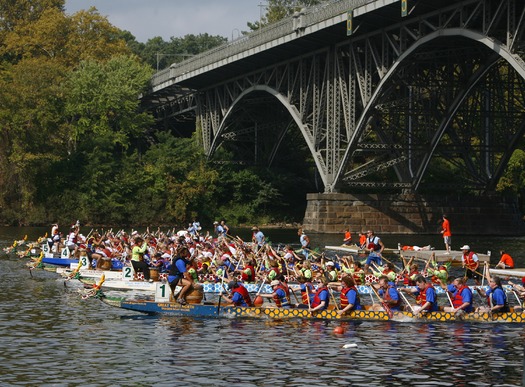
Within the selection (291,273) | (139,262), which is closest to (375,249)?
(291,273)

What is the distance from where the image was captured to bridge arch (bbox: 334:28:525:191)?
48500 mm

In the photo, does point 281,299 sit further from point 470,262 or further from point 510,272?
point 510,272

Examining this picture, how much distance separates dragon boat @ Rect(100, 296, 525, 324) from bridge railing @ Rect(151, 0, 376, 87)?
3286cm

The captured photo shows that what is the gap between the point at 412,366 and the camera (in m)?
23.4

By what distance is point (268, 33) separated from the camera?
2958 inches

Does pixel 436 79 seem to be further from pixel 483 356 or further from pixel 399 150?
pixel 483 356

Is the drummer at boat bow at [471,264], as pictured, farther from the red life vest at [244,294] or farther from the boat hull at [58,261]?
the boat hull at [58,261]

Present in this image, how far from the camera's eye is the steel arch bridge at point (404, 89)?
191 ft

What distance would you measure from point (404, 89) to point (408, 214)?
9552 millimetres

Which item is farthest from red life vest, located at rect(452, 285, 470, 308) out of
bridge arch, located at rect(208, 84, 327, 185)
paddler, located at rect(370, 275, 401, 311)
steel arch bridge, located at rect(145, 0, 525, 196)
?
bridge arch, located at rect(208, 84, 327, 185)

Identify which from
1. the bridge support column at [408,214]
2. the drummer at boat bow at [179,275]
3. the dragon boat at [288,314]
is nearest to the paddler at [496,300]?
the dragon boat at [288,314]

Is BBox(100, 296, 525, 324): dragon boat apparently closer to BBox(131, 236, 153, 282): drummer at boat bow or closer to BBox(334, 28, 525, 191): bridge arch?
BBox(131, 236, 153, 282): drummer at boat bow

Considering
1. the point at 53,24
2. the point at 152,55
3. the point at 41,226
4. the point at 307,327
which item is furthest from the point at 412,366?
the point at 152,55

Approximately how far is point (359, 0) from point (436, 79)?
9120 millimetres
